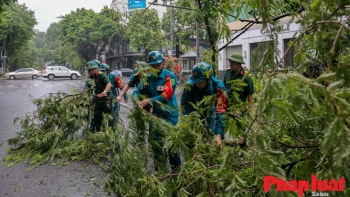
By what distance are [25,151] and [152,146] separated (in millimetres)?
3491

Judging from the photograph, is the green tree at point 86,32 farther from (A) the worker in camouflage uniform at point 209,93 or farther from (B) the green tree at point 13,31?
(A) the worker in camouflage uniform at point 209,93

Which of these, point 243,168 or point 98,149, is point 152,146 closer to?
point 243,168

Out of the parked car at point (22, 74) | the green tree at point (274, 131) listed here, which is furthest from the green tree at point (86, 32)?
the green tree at point (274, 131)

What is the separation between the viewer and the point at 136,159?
366cm

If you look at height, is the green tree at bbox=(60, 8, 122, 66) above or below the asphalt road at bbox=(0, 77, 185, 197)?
above

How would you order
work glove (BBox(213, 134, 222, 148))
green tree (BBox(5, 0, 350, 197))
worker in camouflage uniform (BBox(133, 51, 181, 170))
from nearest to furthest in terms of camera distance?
1. green tree (BBox(5, 0, 350, 197))
2. work glove (BBox(213, 134, 222, 148))
3. worker in camouflage uniform (BBox(133, 51, 181, 170))

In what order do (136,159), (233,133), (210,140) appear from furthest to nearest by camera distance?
1. (136,159)
2. (210,140)
3. (233,133)

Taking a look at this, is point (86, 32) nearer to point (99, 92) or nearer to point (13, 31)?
point (13, 31)

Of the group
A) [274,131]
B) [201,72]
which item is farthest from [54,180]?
[274,131]

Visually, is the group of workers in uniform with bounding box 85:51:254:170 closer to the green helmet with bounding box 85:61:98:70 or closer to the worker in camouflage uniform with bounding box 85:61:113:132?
the worker in camouflage uniform with bounding box 85:61:113:132

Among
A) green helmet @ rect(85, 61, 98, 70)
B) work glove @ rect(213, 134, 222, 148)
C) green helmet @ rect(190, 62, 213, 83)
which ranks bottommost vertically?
work glove @ rect(213, 134, 222, 148)

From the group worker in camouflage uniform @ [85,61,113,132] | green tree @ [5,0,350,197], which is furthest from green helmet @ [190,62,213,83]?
worker in camouflage uniform @ [85,61,113,132]

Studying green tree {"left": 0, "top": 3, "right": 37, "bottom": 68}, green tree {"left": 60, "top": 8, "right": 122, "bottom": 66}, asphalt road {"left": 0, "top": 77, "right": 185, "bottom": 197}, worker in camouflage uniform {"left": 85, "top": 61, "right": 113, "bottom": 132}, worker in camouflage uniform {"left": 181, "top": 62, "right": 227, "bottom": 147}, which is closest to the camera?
worker in camouflage uniform {"left": 181, "top": 62, "right": 227, "bottom": 147}

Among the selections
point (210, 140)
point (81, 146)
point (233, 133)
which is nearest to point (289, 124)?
point (233, 133)
